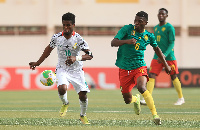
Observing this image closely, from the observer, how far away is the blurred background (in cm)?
3522

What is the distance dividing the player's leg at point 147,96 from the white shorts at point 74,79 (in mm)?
890

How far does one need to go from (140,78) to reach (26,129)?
230cm

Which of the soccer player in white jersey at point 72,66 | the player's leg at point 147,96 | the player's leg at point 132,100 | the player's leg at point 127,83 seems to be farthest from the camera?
the player's leg at point 132,100

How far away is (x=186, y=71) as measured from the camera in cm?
2703

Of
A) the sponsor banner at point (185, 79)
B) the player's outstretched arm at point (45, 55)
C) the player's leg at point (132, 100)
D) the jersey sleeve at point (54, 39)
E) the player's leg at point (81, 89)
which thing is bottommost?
the sponsor banner at point (185, 79)

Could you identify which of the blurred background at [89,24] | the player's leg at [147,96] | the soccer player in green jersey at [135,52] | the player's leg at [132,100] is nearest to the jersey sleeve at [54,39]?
the soccer player in green jersey at [135,52]

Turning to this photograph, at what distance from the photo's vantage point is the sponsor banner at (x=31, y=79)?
2580cm

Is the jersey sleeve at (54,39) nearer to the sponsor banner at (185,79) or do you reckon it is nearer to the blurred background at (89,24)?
the sponsor banner at (185,79)

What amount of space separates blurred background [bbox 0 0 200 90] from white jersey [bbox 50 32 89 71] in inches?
1040

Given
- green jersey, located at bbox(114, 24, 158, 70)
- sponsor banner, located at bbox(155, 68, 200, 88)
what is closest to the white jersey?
green jersey, located at bbox(114, 24, 158, 70)

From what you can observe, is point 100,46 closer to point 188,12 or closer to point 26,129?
point 188,12

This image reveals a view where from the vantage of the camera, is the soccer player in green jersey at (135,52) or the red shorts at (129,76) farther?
the red shorts at (129,76)

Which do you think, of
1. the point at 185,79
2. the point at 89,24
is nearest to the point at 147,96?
the point at 185,79

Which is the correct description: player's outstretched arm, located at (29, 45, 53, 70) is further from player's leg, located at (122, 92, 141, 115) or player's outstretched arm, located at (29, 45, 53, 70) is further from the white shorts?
player's leg, located at (122, 92, 141, 115)
